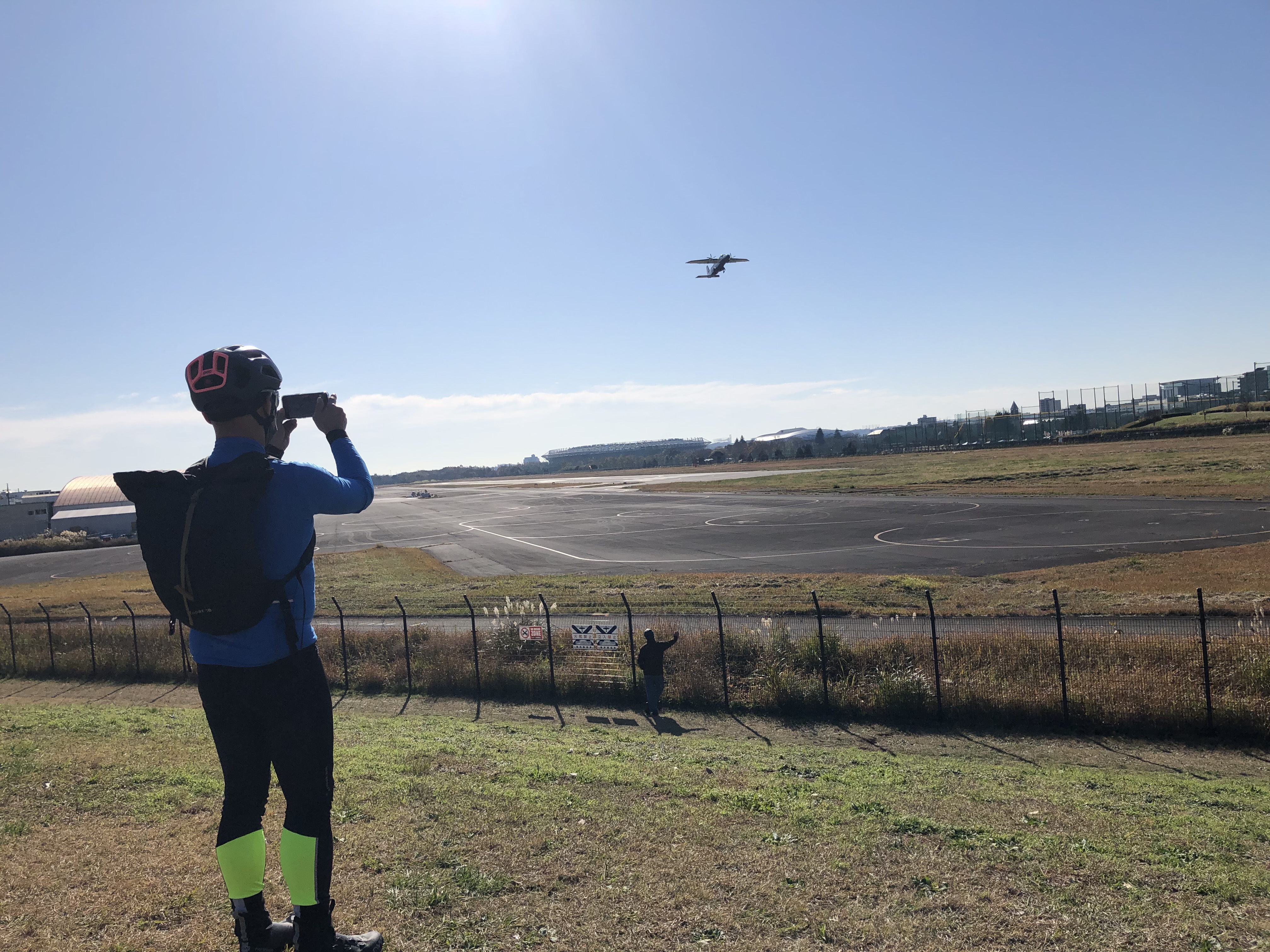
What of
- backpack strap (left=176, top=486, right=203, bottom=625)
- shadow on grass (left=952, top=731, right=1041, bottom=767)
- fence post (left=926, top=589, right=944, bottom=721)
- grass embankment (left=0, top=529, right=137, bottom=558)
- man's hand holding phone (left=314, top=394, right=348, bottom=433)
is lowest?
shadow on grass (left=952, top=731, right=1041, bottom=767)

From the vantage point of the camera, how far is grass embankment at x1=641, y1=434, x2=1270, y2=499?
55188 millimetres

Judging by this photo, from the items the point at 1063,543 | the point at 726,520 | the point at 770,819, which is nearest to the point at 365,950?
the point at 770,819

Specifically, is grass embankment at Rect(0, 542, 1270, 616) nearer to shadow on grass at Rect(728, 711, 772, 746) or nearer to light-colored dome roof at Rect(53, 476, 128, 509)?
shadow on grass at Rect(728, 711, 772, 746)

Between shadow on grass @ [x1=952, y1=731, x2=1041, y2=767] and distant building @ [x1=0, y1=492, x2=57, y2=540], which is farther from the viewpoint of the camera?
distant building @ [x1=0, y1=492, x2=57, y2=540]

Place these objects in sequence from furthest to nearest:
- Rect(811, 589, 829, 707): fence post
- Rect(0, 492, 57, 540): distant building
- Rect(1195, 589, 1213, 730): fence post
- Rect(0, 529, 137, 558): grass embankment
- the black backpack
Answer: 1. Rect(0, 492, 57, 540): distant building
2. Rect(0, 529, 137, 558): grass embankment
3. Rect(811, 589, 829, 707): fence post
4. Rect(1195, 589, 1213, 730): fence post
5. the black backpack

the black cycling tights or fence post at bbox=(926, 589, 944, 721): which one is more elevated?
the black cycling tights

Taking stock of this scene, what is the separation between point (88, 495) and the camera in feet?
352

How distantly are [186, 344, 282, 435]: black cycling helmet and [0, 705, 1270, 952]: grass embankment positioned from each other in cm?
260

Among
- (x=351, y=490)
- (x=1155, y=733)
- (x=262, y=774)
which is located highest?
(x=351, y=490)

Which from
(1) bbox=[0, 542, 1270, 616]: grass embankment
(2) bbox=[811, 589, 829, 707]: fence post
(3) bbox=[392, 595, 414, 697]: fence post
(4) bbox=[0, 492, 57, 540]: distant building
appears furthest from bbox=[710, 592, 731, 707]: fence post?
(4) bbox=[0, 492, 57, 540]: distant building

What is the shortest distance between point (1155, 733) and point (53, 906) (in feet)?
47.8

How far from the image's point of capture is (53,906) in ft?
14.4

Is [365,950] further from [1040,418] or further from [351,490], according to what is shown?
[1040,418]

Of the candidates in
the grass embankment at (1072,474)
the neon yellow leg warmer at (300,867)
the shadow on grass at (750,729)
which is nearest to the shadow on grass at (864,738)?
the shadow on grass at (750,729)
